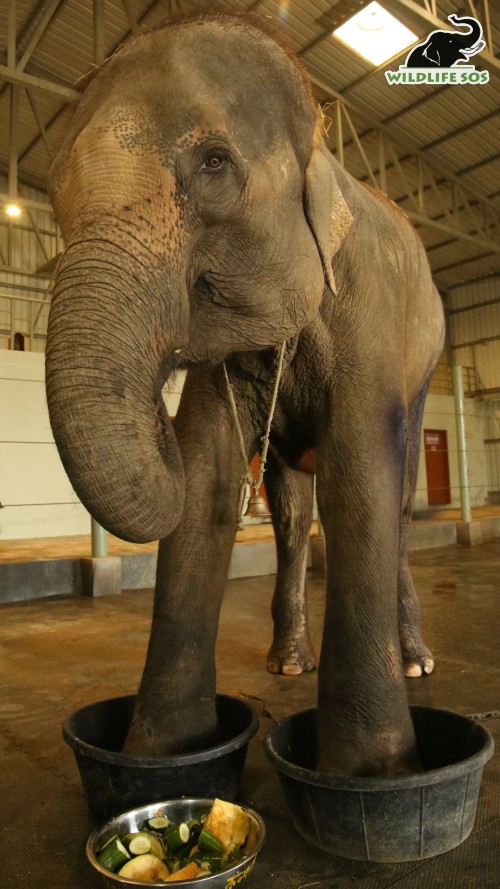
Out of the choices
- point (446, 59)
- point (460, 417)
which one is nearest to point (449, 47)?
point (446, 59)

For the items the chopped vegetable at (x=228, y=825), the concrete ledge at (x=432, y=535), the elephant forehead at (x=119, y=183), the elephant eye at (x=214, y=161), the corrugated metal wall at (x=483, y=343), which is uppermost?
the corrugated metal wall at (x=483, y=343)

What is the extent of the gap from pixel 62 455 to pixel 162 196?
53 cm

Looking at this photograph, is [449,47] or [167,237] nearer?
[167,237]

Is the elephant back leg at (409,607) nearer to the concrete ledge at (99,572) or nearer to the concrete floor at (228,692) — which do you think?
the concrete floor at (228,692)

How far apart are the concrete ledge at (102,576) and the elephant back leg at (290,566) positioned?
2.80m

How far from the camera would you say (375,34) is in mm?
9562

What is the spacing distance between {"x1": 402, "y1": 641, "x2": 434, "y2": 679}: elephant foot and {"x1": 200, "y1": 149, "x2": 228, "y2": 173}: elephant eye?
7.34ft

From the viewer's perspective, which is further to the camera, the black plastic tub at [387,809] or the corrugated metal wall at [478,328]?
the corrugated metal wall at [478,328]

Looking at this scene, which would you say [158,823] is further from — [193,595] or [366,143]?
[366,143]

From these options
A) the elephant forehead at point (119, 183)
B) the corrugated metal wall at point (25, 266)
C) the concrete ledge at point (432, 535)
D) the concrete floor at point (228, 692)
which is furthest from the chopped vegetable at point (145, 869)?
the corrugated metal wall at point (25, 266)

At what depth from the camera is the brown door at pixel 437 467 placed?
17.6 meters

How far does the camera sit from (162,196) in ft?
4.37

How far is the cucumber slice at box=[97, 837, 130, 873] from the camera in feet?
4.30

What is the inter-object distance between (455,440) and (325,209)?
57.4 ft
